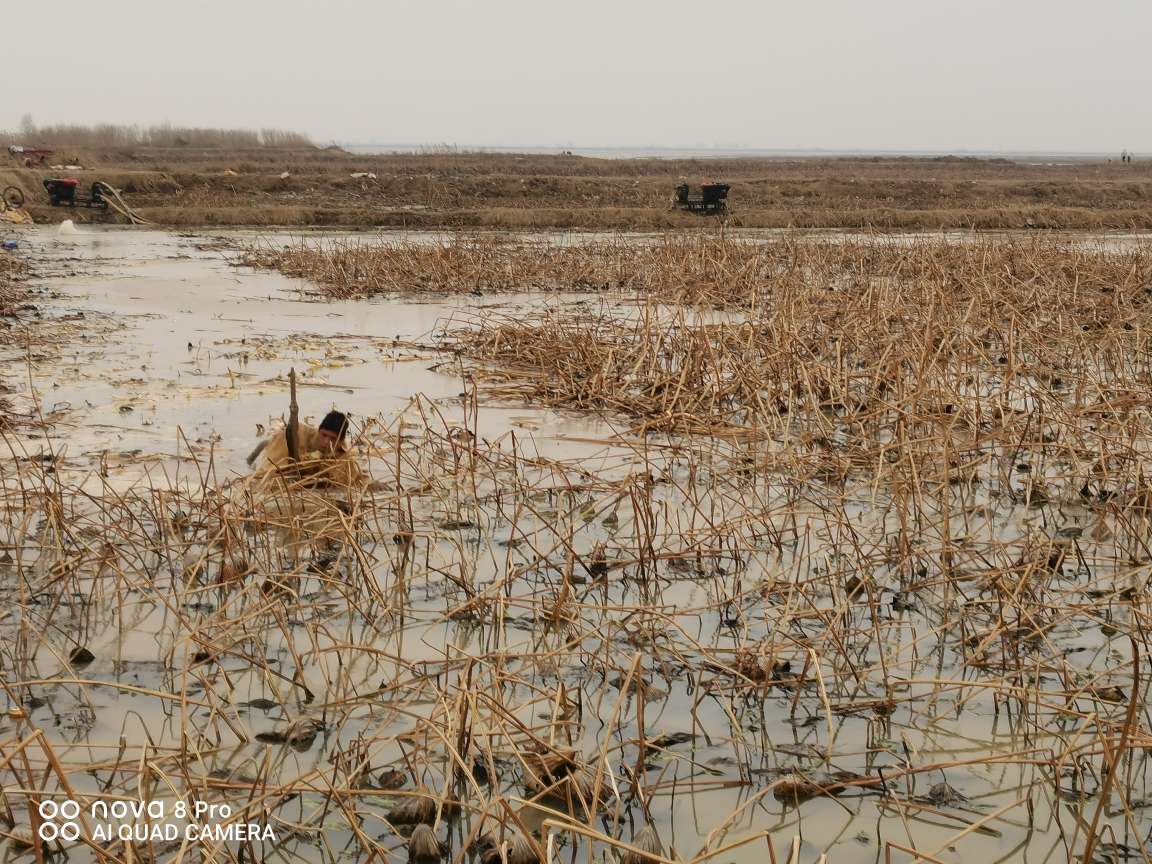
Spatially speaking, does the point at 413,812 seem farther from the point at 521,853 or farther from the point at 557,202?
the point at 557,202

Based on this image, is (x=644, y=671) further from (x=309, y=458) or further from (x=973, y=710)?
(x=309, y=458)

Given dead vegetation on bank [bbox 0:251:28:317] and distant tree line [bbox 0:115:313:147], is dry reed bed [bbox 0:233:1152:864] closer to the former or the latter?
dead vegetation on bank [bbox 0:251:28:317]

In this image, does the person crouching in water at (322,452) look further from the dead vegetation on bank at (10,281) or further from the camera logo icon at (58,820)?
the dead vegetation on bank at (10,281)

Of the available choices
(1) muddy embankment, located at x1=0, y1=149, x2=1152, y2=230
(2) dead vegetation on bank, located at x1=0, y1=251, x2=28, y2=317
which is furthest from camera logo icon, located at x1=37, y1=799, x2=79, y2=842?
(1) muddy embankment, located at x1=0, y1=149, x2=1152, y2=230

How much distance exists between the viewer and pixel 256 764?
10.0 feet

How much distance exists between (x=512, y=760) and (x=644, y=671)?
0.72 meters

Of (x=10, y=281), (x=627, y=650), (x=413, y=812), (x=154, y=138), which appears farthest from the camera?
(x=154, y=138)

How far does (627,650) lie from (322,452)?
2.09m

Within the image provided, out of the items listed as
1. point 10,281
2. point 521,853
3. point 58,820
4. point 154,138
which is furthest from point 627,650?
point 154,138

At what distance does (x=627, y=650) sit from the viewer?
3832 mm

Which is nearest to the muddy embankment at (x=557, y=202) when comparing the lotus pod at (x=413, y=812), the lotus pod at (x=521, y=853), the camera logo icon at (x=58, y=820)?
the lotus pod at (x=413, y=812)

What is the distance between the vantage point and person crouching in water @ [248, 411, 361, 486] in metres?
5.09

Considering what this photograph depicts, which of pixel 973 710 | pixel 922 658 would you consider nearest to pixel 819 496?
pixel 922 658

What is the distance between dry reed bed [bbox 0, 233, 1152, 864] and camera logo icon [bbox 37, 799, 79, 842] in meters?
0.07
